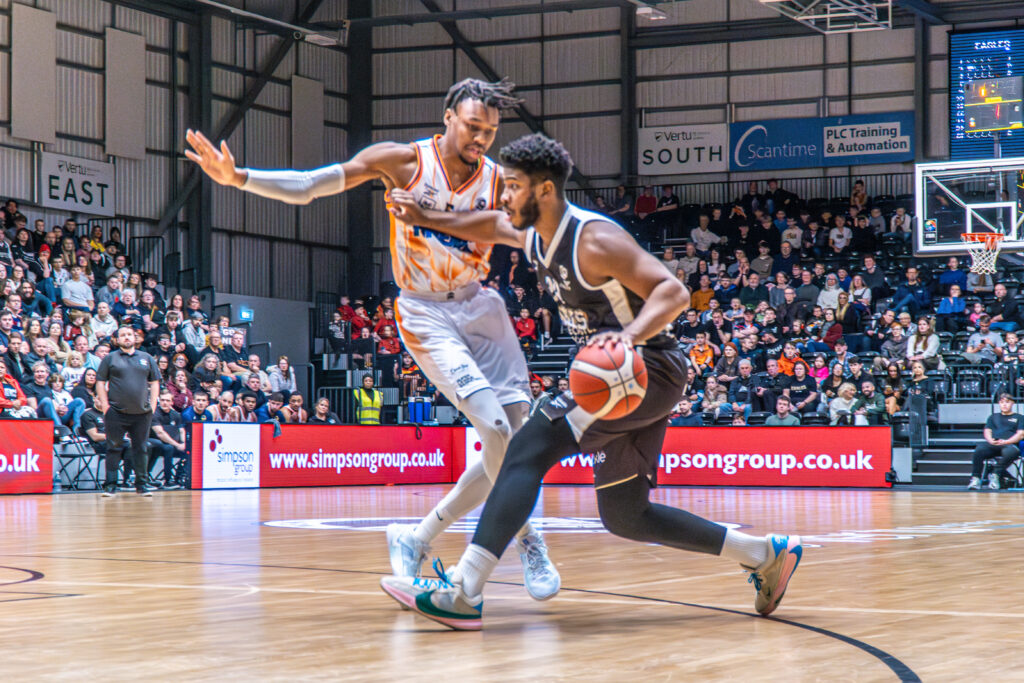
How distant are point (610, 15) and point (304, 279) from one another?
31.3 feet

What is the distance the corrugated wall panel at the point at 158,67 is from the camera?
2762 centimetres

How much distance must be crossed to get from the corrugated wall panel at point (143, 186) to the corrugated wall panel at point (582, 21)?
9701 millimetres

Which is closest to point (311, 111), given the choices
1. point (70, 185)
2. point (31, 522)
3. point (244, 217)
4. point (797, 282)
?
point (244, 217)

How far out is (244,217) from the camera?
98.5 ft

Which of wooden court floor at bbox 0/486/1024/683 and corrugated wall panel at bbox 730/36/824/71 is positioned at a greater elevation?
corrugated wall panel at bbox 730/36/824/71

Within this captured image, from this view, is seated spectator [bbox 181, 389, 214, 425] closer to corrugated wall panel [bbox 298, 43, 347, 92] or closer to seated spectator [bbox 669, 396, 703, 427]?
seated spectator [bbox 669, 396, 703, 427]

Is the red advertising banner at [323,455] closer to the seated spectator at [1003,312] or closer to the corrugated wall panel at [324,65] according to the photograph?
the seated spectator at [1003,312]

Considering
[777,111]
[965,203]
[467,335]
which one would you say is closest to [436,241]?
[467,335]

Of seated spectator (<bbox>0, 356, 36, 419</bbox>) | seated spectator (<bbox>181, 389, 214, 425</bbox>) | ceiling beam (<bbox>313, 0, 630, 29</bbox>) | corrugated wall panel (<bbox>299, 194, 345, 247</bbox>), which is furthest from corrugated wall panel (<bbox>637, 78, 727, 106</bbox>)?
seated spectator (<bbox>0, 356, 36, 419</bbox>)

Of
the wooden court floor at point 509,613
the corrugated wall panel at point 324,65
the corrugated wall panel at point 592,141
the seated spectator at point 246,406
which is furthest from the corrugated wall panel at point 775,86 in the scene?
the wooden court floor at point 509,613

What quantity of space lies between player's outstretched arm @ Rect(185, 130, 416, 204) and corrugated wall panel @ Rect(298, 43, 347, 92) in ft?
86.7

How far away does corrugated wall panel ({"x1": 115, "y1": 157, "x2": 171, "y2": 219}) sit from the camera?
88.9ft

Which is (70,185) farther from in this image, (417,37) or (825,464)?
(825,464)

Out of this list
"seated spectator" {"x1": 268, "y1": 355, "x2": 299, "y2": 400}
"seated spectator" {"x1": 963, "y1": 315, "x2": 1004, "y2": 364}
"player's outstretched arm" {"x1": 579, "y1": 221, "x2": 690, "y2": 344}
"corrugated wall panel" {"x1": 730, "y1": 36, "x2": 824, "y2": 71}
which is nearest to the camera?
"player's outstretched arm" {"x1": 579, "y1": 221, "x2": 690, "y2": 344}
